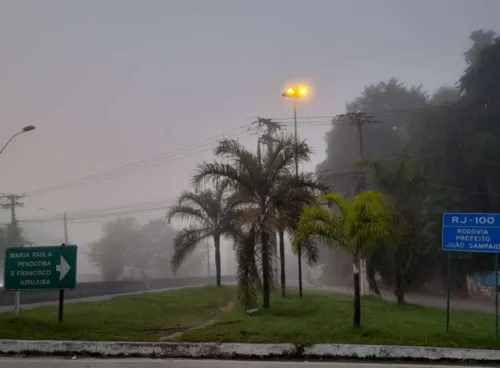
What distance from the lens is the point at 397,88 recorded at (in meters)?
51.7

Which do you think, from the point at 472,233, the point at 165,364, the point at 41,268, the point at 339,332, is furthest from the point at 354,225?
the point at 41,268

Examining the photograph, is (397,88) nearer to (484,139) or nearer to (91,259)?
(484,139)

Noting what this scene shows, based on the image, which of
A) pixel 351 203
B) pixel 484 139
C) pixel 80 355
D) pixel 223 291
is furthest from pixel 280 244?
pixel 484 139

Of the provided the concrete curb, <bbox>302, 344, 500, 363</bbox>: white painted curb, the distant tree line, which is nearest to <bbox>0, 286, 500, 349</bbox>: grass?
<bbox>302, 344, 500, 363</bbox>: white painted curb

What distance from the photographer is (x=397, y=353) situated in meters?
8.18

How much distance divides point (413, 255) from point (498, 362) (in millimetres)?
13039

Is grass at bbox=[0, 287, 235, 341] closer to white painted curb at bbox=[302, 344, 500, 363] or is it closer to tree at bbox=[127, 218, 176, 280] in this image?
white painted curb at bbox=[302, 344, 500, 363]

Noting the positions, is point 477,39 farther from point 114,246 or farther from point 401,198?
point 114,246

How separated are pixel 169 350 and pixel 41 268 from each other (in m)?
4.49

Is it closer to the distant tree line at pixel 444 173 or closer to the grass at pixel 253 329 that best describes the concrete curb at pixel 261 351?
the grass at pixel 253 329

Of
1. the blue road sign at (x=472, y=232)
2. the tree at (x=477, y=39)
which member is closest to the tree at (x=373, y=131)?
the tree at (x=477, y=39)

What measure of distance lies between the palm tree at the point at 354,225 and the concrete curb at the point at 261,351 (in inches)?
87.4

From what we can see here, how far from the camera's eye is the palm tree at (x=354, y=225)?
1035 centimetres

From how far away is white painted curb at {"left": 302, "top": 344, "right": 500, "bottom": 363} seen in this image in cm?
804
